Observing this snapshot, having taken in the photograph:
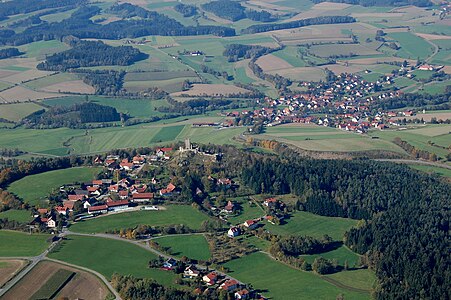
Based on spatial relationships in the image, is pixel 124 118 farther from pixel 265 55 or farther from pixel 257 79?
pixel 265 55

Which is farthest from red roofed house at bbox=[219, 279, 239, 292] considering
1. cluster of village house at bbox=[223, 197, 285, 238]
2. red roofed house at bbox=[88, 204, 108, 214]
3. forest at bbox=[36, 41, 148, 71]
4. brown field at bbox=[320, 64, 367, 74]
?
forest at bbox=[36, 41, 148, 71]

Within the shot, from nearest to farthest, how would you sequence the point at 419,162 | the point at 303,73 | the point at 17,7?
the point at 419,162 → the point at 303,73 → the point at 17,7

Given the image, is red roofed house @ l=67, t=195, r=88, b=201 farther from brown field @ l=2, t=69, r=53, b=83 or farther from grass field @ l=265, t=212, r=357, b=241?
brown field @ l=2, t=69, r=53, b=83

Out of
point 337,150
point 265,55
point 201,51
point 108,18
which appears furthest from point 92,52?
point 337,150

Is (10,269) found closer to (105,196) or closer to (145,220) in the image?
(145,220)

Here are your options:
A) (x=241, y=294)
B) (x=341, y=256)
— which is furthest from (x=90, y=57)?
(x=241, y=294)
